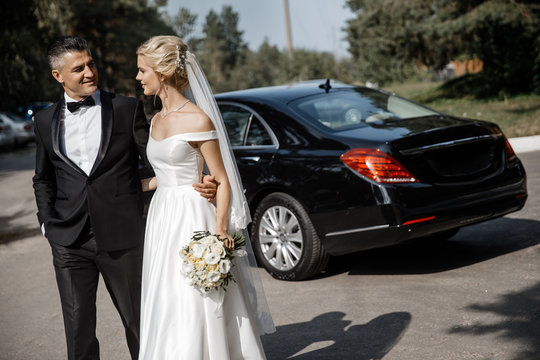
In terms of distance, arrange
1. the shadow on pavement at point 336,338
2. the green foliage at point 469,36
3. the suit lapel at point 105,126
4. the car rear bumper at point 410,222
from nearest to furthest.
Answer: the suit lapel at point 105,126 < the shadow on pavement at point 336,338 < the car rear bumper at point 410,222 < the green foliage at point 469,36

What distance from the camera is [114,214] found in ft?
12.0

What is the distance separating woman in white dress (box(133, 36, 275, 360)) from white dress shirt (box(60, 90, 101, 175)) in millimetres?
312

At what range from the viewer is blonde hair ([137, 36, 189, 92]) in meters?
3.43

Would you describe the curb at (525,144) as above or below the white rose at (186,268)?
below

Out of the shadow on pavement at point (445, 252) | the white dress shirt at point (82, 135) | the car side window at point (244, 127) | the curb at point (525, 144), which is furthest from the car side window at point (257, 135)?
the curb at point (525, 144)

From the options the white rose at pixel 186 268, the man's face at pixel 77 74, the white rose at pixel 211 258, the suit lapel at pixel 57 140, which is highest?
the man's face at pixel 77 74

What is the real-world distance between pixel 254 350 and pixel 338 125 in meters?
3.15

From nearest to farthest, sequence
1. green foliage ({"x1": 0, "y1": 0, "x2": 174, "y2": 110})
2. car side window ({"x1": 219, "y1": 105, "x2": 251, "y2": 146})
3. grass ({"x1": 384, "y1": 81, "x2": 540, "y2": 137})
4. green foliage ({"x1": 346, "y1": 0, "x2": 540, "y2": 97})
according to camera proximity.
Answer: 1. car side window ({"x1": 219, "y1": 105, "x2": 251, "y2": 146})
2. grass ({"x1": 384, "y1": 81, "x2": 540, "y2": 137})
3. green foliage ({"x1": 0, "y1": 0, "x2": 174, "y2": 110})
4. green foliage ({"x1": 346, "y1": 0, "x2": 540, "y2": 97})

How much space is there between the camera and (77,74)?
144 inches

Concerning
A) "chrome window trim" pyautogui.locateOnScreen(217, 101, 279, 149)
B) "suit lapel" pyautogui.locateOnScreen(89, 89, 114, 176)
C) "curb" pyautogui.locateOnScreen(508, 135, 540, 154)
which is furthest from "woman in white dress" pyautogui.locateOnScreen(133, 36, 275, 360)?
"curb" pyautogui.locateOnScreen(508, 135, 540, 154)

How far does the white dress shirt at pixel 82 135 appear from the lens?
3650 millimetres

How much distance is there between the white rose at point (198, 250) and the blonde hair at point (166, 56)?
0.87 metres

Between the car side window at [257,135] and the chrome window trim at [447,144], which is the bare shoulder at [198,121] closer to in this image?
the chrome window trim at [447,144]

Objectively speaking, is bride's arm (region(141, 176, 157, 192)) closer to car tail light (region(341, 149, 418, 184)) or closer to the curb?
car tail light (region(341, 149, 418, 184))
